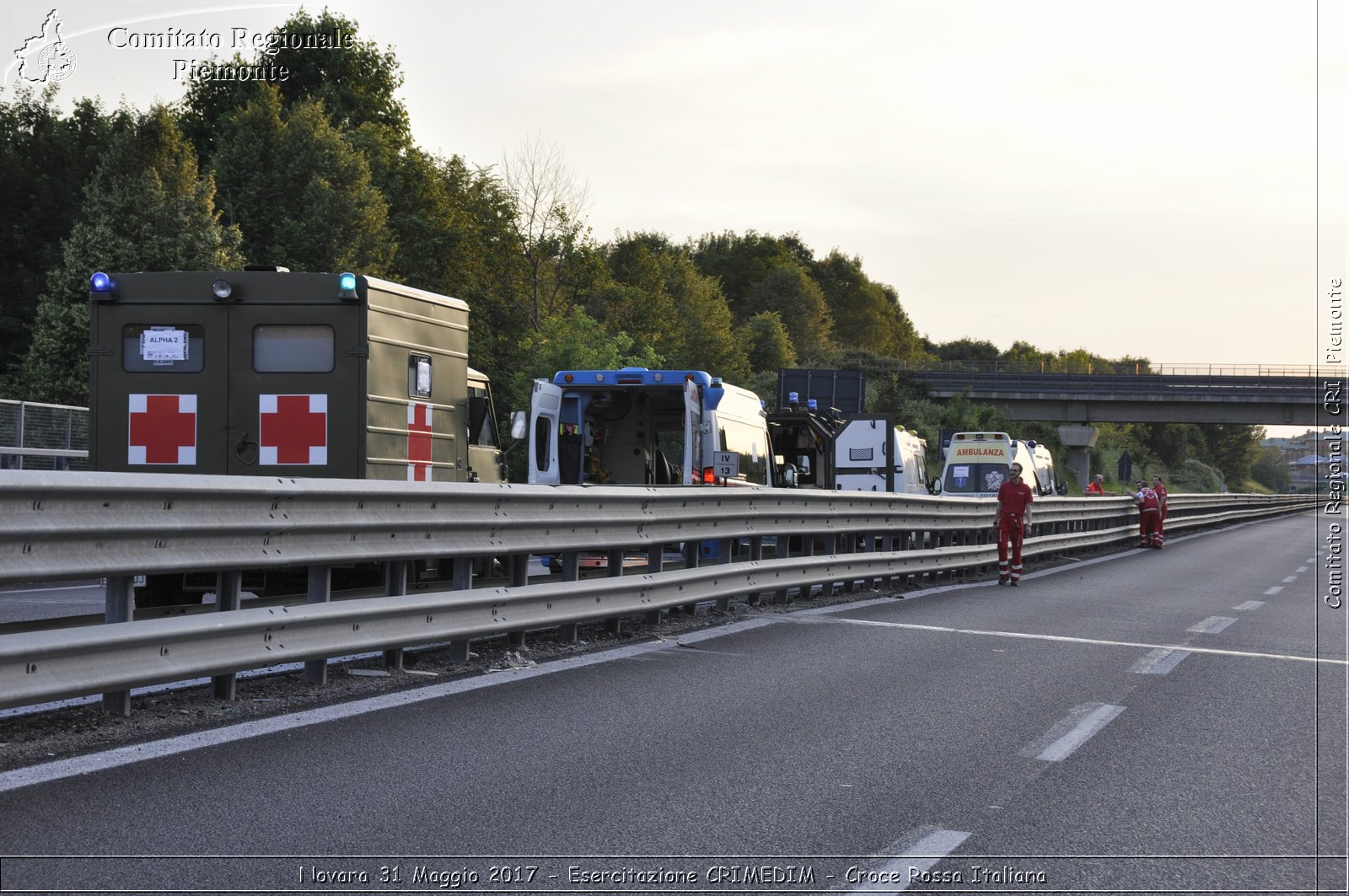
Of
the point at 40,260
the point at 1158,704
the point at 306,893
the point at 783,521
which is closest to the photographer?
the point at 306,893

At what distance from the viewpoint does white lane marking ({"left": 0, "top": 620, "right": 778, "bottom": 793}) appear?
16.6ft

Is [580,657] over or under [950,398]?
under

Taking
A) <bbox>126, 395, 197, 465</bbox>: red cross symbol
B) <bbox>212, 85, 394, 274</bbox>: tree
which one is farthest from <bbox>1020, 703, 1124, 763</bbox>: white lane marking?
<bbox>212, 85, 394, 274</bbox>: tree

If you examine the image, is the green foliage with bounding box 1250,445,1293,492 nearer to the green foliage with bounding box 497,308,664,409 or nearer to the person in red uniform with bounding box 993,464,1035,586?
the green foliage with bounding box 497,308,664,409

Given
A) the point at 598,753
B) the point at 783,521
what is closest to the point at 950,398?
the point at 783,521

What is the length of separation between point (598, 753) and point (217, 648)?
165 centimetres

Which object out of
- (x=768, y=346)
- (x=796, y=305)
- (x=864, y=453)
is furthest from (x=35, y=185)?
(x=796, y=305)

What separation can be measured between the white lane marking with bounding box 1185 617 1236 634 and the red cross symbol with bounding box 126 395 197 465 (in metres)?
8.47

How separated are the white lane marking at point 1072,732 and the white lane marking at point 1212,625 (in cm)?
487

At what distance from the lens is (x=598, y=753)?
5934 millimetres

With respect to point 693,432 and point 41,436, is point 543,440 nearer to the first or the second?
point 693,432

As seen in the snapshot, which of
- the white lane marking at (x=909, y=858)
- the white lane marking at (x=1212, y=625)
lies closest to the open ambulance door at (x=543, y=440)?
the white lane marking at (x=1212, y=625)

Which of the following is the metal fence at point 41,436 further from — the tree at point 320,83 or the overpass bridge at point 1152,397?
the overpass bridge at point 1152,397

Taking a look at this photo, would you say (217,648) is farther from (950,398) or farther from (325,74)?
(950,398)
